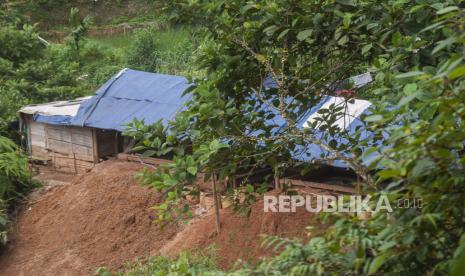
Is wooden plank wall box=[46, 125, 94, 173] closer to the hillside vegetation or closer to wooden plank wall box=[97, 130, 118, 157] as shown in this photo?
wooden plank wall box=[97, 130, 118, 157]

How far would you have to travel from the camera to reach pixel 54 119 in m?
11.8

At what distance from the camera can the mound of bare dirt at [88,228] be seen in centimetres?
913

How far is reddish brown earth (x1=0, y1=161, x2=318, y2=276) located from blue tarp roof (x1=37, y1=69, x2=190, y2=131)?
803mm

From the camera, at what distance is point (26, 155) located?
12648 mm

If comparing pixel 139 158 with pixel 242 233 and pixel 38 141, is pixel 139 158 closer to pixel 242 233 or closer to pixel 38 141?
pixel 38 141

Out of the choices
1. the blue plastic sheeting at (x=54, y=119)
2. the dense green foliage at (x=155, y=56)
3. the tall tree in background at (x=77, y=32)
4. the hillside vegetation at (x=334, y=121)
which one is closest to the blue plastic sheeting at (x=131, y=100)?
the blue plastic sheeting at (x=54, y=119)

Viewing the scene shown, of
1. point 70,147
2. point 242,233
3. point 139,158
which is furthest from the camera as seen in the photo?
point 70,147

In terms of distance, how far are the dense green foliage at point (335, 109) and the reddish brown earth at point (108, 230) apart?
329 cm

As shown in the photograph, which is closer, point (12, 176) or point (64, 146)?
point (12, 176)

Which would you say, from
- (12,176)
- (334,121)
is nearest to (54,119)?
(12,176)

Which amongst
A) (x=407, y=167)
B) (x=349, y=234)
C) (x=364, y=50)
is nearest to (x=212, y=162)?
(x=364, y=50)

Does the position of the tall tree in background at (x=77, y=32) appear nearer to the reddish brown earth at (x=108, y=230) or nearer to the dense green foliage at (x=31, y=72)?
the dense green foliage at (x=31, y=72)

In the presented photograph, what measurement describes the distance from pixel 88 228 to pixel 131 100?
2.60m

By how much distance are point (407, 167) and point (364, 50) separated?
1818 millimetres
